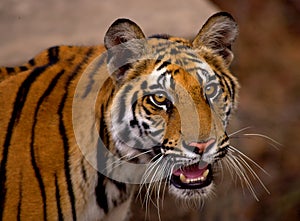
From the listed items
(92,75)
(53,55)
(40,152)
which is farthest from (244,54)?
(40,152)

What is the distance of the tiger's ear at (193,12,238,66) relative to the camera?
7.97ft

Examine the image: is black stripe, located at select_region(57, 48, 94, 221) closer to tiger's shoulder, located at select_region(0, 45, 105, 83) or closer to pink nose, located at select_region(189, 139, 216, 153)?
tiger's shoulder, located at select_region(0, 45, 105, 83)

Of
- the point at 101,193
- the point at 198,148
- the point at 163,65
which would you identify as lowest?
the point at 101,193

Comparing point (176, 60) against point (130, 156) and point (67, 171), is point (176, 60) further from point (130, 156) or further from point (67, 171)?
point (67, 171)

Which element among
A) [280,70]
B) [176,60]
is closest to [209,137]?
[176,60]

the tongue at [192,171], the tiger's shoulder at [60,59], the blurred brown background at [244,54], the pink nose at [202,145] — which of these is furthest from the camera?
the blurred brown background at [244,54]

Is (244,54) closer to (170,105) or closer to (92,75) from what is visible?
(92,75)

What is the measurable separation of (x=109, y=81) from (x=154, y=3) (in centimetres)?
209

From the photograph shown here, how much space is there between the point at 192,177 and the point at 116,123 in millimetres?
297

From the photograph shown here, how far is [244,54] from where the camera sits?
635 centimetres

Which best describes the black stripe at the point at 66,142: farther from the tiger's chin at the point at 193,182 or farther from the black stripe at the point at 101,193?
the tiger's chin at the point at 193,182

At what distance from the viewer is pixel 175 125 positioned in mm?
2281

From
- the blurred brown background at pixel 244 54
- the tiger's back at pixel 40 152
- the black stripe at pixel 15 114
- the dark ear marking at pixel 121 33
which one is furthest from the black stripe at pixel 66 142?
the blurred brown background at pixel 244 54

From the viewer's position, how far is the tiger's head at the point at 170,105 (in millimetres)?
2266
